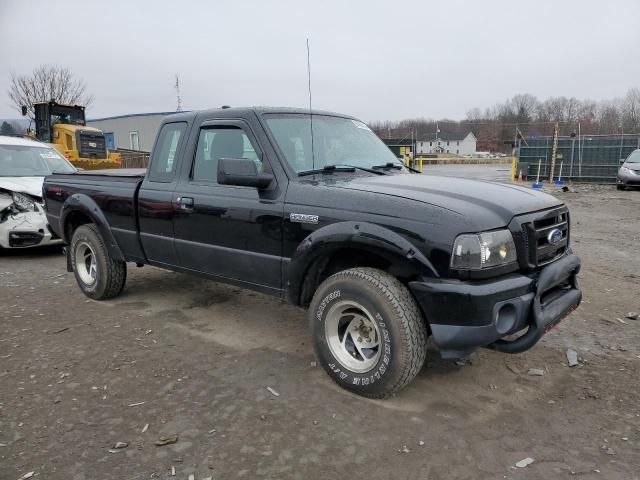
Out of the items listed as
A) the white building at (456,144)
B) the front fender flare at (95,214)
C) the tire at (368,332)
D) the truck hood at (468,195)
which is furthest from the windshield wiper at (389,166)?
the white building at (456,144)

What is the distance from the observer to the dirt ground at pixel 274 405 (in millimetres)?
2602

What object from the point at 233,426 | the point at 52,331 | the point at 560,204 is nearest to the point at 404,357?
the point at 233,426

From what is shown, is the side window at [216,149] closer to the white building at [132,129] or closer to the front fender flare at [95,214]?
the front fender flare at [95,214]

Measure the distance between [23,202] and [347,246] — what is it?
6.14m

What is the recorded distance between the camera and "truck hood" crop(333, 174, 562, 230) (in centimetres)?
293

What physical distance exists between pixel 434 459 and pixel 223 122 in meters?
2.93

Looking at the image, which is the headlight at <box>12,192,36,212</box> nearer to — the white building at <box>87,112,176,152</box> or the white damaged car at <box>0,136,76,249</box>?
the white damaged car at <box>0,136,76,249</box>

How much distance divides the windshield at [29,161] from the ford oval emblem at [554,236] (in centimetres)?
722

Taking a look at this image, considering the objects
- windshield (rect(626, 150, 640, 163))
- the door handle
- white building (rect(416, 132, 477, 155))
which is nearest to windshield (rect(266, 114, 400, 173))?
the door handle

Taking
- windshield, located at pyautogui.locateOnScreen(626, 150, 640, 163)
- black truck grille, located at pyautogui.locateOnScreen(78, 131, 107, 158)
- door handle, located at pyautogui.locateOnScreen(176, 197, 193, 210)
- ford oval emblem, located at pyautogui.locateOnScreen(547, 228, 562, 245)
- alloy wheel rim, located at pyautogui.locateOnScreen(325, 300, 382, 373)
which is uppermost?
black truck grille, located at pyautogui.locateOnScreen(78, 131, 107, 158)

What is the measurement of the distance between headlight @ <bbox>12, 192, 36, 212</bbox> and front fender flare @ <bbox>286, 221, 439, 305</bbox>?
5533mm

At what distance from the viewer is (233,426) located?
293 cm

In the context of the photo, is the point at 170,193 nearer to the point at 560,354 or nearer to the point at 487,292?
the point at 487,292

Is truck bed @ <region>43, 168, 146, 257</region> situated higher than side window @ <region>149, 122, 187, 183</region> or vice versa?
side window @ <region>149, 122, 187, 183</region>
